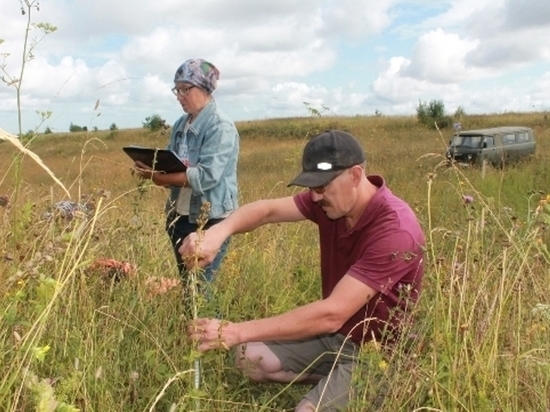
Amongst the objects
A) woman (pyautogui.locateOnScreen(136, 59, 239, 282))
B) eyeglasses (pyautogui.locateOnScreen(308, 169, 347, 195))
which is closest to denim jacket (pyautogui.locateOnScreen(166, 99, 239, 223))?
woman (pyautogui.locateOnScreen(136, 59, 239, 282))

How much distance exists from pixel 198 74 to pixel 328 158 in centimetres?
140

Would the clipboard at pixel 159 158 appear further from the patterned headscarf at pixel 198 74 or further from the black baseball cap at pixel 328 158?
the black baseball cap at pixel 328 158

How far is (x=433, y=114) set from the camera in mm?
37594

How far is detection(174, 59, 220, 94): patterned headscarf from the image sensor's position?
3.90 meters

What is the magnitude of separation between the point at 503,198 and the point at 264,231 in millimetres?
4806

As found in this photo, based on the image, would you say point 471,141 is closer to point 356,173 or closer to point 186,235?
point 186,235

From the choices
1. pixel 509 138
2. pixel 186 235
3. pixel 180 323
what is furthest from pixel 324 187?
pixel 509 138

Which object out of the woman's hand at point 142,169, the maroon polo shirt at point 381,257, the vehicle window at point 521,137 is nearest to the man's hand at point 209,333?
the maroon polo shirt at point 381,257

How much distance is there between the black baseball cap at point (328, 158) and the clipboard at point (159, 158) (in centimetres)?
96

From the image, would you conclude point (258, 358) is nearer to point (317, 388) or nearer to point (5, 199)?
point (317, 388)

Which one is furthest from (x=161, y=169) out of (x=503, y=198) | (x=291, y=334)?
(x=503, y=198)

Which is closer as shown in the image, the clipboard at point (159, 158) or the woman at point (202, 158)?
the clipboard at point (159, 158)

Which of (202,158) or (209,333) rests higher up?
(202,158)

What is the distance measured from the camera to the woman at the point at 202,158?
3797 millimetres
